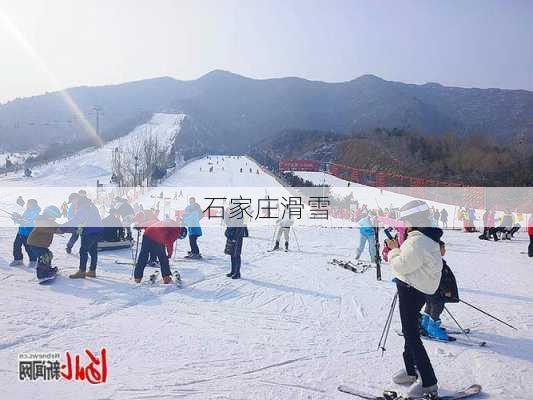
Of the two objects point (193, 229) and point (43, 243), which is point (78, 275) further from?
point (193, 229)

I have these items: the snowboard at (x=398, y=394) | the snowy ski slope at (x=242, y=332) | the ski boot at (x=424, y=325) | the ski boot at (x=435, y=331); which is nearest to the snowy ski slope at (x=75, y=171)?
the snowy ski slope at (x=242, y=332)

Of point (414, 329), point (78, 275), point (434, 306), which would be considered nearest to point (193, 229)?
point (78, 275)

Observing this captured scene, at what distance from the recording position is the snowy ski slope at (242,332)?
5.04 m

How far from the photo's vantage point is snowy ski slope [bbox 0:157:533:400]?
5035 mm

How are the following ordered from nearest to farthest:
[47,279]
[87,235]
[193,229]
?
[47,279], [87,235], [193,229]

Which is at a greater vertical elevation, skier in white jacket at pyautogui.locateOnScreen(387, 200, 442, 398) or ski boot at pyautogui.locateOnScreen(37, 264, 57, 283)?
skier in white jacket at pyautogui.locateOnScreen(387, 200, 442, 398)

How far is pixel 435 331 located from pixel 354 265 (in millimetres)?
5588

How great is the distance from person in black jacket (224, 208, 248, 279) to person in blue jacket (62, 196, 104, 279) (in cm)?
265

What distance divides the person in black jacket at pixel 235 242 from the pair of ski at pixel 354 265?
10.1 ft

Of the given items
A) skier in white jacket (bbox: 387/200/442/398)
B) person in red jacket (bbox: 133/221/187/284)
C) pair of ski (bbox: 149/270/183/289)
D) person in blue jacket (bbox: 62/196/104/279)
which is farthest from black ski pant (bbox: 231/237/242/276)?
skier in white jacket (bbox: 387/200/442/398)

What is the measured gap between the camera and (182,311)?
7508 mm

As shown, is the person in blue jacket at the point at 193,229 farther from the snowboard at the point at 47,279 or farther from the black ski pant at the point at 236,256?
the snowboard at the point at 47,279

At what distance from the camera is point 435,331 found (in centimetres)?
650

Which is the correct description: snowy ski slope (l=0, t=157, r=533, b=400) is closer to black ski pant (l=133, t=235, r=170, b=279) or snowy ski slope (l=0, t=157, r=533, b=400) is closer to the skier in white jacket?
black ski pant (l=133, t=235, r=170, b=279)
